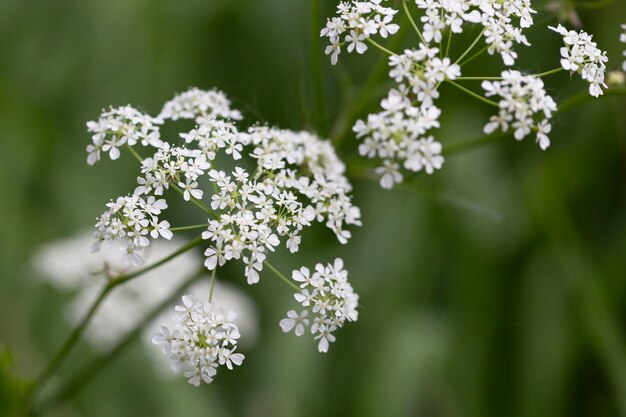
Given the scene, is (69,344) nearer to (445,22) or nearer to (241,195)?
(241,195)

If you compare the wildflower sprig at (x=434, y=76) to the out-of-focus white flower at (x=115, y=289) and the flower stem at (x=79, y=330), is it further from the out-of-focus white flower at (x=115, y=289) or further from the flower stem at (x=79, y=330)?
the out-of-focus white flower at (x=115, y=289)

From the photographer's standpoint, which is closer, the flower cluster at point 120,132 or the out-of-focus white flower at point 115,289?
the flower cluster at point 120,132

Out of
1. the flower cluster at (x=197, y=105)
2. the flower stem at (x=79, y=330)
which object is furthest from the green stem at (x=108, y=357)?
the flower cluster at (x=197, y=105)

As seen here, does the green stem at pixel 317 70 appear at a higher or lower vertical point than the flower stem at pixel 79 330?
higher

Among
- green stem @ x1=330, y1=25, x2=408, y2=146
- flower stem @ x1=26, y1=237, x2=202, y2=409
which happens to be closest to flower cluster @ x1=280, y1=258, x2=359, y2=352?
flower stem @ x1=26, y1=237, x2=202, y2=409

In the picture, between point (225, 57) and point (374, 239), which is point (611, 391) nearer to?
point (374, 239)

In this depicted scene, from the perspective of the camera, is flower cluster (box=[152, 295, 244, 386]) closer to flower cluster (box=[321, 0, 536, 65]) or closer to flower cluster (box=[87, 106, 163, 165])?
flower cluster (box=[87, 106, 163, 165])
